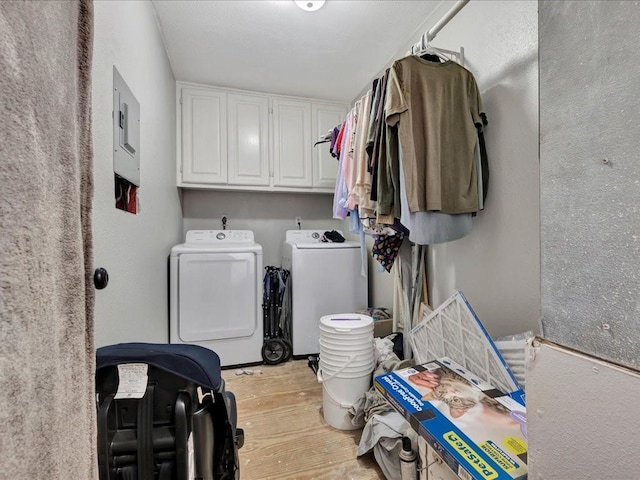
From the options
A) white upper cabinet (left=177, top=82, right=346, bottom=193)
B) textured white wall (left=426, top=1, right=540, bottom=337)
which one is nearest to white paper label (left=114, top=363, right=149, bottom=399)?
textured white wall (left=426, top=1, right=540, bottom=337)

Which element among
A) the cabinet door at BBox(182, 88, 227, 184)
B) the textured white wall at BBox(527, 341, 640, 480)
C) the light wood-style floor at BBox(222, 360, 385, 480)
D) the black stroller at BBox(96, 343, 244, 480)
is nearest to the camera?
the textured white wall at BBox(527, 341, 640, 480)

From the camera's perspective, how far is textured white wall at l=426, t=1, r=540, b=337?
4.09 feet

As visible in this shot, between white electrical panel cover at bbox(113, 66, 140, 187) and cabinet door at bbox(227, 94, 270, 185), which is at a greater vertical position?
cabinet door at bbox(227, 94, 270, 185)

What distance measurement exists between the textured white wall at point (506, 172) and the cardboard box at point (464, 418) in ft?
1.41

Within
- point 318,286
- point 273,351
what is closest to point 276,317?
point 273,351

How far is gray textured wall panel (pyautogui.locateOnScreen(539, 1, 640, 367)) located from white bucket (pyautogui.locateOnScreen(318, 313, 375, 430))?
4.16 ft

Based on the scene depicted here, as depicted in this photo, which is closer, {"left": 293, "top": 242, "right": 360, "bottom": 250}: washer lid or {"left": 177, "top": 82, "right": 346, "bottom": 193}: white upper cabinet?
{"left": 293, "top": 242, "right": 360, "bottom": 250}: washer lid

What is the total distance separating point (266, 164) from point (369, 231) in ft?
5.27

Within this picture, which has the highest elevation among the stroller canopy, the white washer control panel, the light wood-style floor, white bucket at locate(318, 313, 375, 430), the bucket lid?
the white washer control panel

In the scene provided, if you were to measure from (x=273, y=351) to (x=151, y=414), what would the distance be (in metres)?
1.93

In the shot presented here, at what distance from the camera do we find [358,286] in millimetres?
2662

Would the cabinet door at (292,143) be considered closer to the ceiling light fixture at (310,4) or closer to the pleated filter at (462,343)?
the ceiling light fixture at (310,4)

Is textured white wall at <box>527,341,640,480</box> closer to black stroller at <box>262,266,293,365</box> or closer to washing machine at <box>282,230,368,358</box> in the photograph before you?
washing machine at <box>282,230,368,358</box>

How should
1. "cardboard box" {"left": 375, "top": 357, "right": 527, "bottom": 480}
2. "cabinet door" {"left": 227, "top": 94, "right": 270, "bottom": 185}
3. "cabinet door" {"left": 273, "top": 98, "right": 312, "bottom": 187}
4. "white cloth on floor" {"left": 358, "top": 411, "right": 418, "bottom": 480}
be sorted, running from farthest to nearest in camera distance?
"cabinet door" {"left": 273, "top": 98, "right": 312, "bottom": 187} → "cabinet door" {"left": 227, "top": 94, "right": 270, "bottom": 185} → "white cloth on floor" {"left": 358, "top": 411, "right": 418, "bottom": 480} → "cardboard box" {"left": 375, "top": 357, "right": 527, "bottom": 480}
